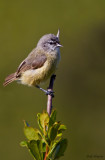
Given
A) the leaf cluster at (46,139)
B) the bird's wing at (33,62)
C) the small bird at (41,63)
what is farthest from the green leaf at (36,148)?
the bird's wing at (33,62)

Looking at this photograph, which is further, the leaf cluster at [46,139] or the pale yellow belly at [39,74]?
the pale yellow belly at [39,74]

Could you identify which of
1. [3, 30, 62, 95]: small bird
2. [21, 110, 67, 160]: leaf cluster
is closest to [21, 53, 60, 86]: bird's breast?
[3, 30, 62, 95]: small bird

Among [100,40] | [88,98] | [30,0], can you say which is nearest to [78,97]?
[88,98]

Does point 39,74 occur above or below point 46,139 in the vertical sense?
above

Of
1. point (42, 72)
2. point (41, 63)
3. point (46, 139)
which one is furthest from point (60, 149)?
point (41, 63)

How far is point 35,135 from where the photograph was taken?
1.29 m

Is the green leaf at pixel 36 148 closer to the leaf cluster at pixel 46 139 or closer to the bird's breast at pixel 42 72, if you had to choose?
the leaf cluster at pixel 46 139

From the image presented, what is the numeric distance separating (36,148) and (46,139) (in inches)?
2.4

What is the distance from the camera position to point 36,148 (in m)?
1.28

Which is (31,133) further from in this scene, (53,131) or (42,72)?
(42,72)

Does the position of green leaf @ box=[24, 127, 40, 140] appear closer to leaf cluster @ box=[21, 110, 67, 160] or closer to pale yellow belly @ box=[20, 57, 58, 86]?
leaf cluster @ box=[21, 110, 67, 160]

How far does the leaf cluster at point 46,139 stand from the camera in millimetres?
1278

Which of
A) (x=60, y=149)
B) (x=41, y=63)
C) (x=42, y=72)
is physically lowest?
(x=60, y=149)

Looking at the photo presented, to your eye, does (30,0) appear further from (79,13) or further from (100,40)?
(100,40)
